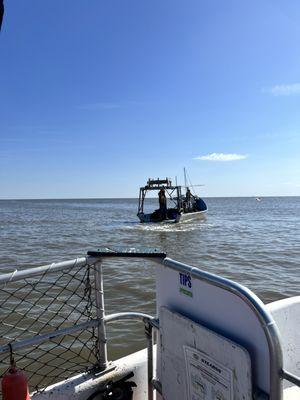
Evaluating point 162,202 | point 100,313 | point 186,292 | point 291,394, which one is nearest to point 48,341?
point 100,313

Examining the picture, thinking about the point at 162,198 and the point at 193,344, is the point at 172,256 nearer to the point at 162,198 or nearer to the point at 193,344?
the point at 193,344

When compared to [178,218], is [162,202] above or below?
above

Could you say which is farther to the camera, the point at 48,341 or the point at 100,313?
→ the point at 48,341

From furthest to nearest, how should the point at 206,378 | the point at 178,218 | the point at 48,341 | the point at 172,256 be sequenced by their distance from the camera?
the point at 178,218, the point at 172,256, the point at 48,341, the point at 206,378

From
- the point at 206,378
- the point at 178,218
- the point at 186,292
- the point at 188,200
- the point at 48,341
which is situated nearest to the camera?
the point at 206,378

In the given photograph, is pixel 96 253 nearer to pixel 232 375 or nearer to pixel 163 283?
pixel 163 283

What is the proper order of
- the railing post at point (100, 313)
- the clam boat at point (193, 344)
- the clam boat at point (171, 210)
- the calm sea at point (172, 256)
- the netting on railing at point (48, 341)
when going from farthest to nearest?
the clam boat at point (171, 210)
the calm sea at point (172, 256)
the netting on railing at point (48, 341)
the railing post at point (100, 313)
the clam boat at point (193, 344)

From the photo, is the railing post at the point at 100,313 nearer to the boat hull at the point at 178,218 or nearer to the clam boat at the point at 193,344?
the clam boat at the point at 193,344

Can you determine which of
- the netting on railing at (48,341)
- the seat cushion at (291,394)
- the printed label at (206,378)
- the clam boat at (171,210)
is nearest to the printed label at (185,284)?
the printed label at (206,378)

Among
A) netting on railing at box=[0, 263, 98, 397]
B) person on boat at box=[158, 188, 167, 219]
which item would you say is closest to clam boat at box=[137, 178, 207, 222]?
person on boat at box=[158, 188, 167, 219]

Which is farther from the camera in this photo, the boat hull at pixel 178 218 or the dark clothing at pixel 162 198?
the boat hull at pixel 178 218

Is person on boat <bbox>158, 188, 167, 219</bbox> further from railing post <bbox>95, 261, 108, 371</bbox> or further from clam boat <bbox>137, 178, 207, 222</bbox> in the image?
railing post <bbox>95, 261, 108, 371</bbox>

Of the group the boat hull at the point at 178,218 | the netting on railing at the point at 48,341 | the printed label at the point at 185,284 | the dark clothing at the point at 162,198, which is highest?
the dark clothing at the point at 162,198

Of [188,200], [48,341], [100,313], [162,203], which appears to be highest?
[188,200]
